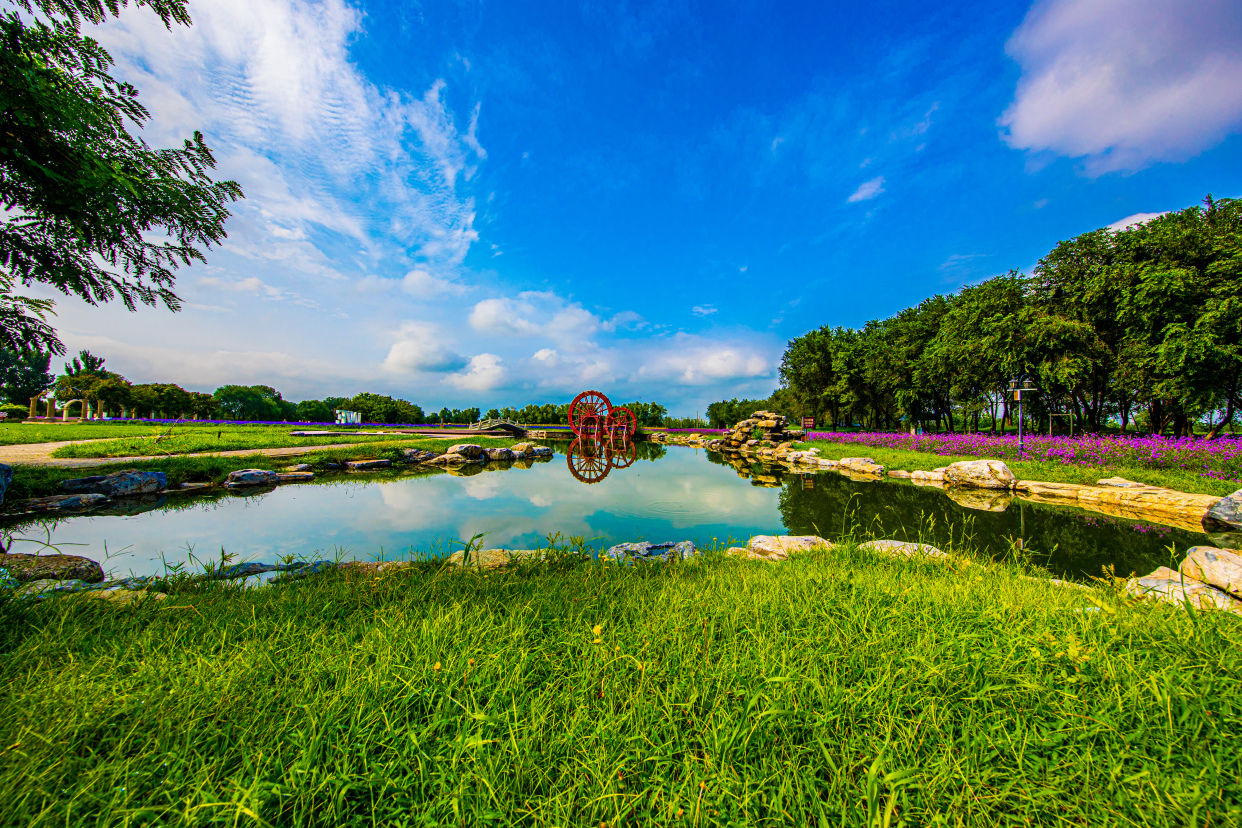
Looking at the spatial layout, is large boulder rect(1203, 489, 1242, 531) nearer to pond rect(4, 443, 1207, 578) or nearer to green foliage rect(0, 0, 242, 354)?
pond rect(4, 443, 1207, 578)

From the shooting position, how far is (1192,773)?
139cm

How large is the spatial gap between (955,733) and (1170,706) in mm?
940

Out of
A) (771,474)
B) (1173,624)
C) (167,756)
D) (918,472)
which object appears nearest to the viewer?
(167,756)

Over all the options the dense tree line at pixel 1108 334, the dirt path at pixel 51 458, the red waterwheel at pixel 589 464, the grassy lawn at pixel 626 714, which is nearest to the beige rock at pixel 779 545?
the grassy lawn at pixel 626 714

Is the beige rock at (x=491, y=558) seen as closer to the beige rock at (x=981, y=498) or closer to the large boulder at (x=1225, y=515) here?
the beige rock at (x=981, y=498)

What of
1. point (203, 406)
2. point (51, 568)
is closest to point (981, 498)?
point (51, 568)

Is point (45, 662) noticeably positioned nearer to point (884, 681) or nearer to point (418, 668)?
point (418, 668)

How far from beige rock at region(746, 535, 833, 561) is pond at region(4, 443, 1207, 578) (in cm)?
68

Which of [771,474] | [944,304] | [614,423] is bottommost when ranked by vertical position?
[771,474]

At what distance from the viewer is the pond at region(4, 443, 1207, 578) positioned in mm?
5047

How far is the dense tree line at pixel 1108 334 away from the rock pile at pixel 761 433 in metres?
7.33

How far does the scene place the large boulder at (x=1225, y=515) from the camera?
653cm

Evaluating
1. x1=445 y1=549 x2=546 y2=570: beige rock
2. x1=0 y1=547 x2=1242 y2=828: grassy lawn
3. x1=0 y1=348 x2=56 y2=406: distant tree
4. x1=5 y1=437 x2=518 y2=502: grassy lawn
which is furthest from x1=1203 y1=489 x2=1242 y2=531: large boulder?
x1=0 y1=348 x2=56 y2=406: distant tree

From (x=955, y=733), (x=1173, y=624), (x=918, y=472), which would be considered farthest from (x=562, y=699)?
(x=918, y=472)
